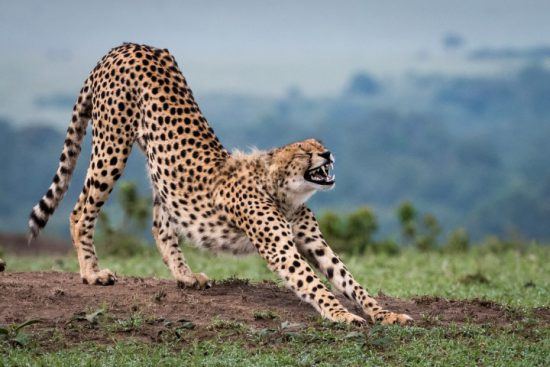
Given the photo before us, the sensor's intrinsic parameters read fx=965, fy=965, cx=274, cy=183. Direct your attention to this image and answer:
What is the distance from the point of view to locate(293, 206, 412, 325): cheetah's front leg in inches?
232

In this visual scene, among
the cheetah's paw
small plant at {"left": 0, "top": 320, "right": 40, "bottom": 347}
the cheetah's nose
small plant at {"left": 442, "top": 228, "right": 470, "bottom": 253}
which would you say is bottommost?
small plant at {"left": 0, "top": 320, "right": 40, "bottom": 347}

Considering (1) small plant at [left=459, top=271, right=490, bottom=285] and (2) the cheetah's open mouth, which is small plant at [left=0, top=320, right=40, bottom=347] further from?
(1) small plant at [left=459, top=271, right=490, bottom=285]

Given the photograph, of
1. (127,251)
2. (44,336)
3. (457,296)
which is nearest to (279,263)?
(44,336)

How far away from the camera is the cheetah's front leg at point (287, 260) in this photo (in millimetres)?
5801

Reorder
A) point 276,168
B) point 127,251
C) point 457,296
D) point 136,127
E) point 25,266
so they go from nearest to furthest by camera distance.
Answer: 1. point 276,168
2. point 136,127
3. point 457,296
4. point 25,266
5. point 127,251

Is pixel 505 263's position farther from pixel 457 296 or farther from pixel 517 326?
pixel 517 326

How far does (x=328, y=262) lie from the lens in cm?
622

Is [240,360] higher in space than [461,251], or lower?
lower

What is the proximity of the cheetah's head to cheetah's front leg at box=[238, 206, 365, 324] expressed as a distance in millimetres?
215

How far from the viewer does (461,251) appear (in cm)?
1216

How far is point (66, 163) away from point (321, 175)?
2113 millimetres

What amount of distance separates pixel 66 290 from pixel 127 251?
5.67 m

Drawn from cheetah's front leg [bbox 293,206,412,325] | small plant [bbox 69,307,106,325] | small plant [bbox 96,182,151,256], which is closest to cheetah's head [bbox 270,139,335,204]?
cheetah's front leg [bbox 293,206,412,325]

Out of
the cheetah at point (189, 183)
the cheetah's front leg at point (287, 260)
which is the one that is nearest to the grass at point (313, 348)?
the cheetah's front leg at point (287, 260)
